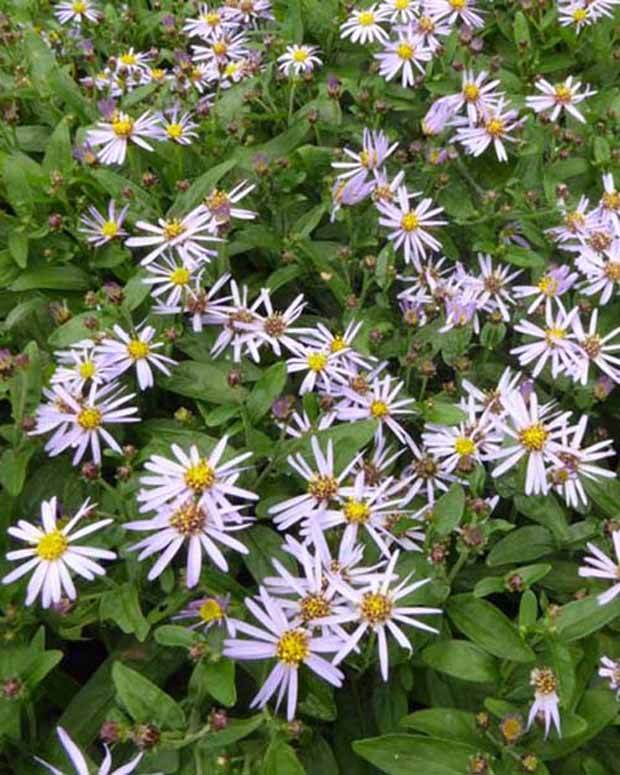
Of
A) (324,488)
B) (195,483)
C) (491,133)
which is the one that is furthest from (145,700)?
(491,133)

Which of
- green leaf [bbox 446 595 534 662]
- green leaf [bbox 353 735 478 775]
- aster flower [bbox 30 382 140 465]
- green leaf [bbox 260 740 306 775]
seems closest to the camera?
green leaf [bbox 260 740 306 775]

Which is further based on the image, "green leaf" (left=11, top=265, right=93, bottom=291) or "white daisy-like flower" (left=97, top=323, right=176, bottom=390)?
"green leaf" (left=11, top=265, right=93, bottom=291)

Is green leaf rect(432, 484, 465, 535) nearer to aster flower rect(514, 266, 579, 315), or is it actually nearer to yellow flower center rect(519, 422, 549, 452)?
yellow flower center rect(519, 422, 549, 452)

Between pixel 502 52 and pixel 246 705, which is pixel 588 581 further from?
pixel 502 52

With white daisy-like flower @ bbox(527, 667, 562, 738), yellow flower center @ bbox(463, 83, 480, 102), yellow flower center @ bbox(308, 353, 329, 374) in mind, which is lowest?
white daisy-like flower @ bbox(527, 667, 562, 738)

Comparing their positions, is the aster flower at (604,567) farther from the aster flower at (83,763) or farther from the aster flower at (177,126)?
the aster flower at (177,126)

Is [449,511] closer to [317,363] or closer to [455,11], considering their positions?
[317,363]

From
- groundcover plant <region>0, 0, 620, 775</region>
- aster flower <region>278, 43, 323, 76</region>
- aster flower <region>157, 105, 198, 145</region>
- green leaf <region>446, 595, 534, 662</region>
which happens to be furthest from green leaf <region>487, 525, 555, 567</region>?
aster flower <region>278, 43, 323, 76</region>

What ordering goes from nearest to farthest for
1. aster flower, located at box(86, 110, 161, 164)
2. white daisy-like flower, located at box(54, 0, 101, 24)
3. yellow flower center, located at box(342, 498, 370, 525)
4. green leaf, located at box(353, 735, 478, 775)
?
green leaf, located at box(353, 735, 478, 775), yellow flower center, located at box(342, 498, 370, 525), aster flower, located at box(86, 110, 161, 164), white daisy-like flower, located at box(54, 0, 101, 24)
